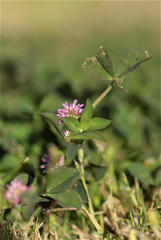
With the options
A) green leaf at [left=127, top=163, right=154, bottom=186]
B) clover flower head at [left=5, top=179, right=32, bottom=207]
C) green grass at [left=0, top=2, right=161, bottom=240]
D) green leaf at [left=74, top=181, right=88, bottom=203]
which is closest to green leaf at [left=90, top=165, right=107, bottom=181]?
green grass at [left=0, top=2, right=161, bottom=240]

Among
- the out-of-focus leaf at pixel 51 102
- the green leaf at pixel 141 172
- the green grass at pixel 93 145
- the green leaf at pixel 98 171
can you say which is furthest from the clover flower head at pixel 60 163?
the out-of-focus leaf at pixel 51 102

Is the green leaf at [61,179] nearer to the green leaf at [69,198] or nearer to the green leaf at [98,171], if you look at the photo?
the green leaf at [69,198]

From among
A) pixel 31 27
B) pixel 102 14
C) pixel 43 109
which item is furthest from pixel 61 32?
pixel 43 109

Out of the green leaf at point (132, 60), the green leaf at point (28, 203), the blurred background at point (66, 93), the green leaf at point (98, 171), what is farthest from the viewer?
the blurred background at point (66, 93)

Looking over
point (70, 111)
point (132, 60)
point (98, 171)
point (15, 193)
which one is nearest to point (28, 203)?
point (15, 193)

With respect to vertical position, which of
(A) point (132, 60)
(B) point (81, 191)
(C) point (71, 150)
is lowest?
(B) point (81, 191)

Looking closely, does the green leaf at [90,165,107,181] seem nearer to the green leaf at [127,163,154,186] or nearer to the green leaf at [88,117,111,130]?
the green leaf at [127,163,154,186]

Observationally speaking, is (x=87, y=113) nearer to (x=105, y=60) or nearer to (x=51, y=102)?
(x=105, y=60)

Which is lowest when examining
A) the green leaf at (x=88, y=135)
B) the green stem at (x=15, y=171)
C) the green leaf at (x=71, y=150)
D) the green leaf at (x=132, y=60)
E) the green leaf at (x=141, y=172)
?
the green leaf at (x=141, y=172)

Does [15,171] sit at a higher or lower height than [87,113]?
lower
